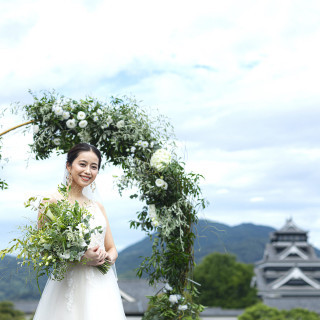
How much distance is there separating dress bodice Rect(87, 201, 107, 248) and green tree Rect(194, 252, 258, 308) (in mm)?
34985

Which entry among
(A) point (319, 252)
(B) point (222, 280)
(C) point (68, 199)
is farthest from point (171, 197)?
(A) point (319, 252)

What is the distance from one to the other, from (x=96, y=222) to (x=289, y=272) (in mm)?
42440

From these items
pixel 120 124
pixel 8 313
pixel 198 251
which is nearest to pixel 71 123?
pixel 120 124

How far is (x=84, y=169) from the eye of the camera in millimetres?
4461

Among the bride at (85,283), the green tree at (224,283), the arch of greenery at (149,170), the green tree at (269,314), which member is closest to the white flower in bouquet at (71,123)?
the arch of greenery at (149,170)

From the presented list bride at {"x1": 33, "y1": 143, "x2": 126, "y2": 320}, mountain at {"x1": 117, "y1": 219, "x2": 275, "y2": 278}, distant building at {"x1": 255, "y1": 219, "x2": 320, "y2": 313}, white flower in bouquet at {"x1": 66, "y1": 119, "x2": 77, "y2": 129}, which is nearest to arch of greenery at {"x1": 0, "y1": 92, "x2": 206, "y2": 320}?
white flower in bouquet at {"x1": 66, "y1": 119, "x2": 77, "y2": 129}

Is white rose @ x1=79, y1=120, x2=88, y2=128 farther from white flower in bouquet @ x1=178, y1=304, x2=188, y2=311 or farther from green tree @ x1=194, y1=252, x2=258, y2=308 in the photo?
green tree @ x1=194, y1=252, x2=258, y2=308

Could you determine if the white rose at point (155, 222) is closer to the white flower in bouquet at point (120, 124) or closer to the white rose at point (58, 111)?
the white flower in bouquet at point (120, 124)

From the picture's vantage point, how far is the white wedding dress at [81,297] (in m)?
4.18

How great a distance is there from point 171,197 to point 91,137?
46.1 inches

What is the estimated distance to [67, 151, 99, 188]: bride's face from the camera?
4457 mm

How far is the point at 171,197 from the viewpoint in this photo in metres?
5.95

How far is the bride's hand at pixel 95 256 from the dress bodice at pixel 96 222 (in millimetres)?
65

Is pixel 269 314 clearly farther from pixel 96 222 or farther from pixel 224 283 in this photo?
pixel 96 222
